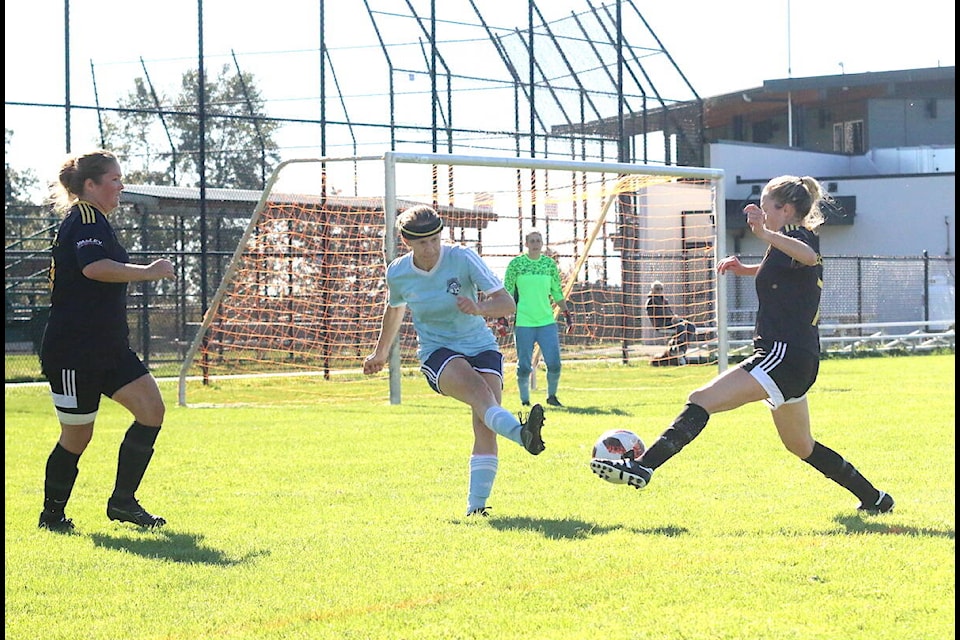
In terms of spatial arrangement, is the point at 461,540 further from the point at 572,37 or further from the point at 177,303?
the point at 572,37

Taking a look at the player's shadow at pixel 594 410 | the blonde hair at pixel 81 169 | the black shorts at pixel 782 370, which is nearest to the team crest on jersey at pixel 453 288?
the black shorts at pixel 782 370

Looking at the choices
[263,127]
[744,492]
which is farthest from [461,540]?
[263,127]

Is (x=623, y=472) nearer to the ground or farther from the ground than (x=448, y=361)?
nearer to the ground

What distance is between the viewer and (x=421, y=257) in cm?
708

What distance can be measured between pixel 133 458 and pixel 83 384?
1.70 feet

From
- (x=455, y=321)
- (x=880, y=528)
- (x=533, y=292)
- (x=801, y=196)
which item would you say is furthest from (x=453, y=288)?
(x=533, y=292)

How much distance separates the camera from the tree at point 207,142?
2422cm

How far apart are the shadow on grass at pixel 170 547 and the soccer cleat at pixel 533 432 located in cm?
135

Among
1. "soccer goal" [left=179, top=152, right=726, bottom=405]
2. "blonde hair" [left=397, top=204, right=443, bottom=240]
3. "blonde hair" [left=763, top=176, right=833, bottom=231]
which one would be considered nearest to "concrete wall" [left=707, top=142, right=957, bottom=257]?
"soccer goal" [left=179, top=152, right=726, bottom=405]

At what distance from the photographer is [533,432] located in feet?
21.0

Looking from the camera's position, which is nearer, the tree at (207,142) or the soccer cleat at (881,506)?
the soccer cleat at (881,506)

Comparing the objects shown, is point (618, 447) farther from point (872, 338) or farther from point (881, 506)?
point (872, 338)

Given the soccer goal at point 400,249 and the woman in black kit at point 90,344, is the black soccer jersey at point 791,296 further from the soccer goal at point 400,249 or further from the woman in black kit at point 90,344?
the soccer goal at point 400,249

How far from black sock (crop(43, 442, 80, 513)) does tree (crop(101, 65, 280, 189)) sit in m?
16.7
